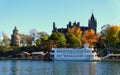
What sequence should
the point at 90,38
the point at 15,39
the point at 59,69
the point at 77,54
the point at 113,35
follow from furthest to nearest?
the point at 15,39 → the point at 90,38 → the point at 113,35 → the point at 77,54 → the point at 59,69

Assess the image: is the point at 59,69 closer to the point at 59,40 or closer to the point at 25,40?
the point at 59,40

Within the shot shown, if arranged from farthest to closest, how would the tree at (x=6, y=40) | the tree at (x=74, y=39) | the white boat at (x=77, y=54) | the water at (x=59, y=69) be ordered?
the tree at (x=6, y=40) < the tree at (x=74, y=39) < the white boat at (x=77, y=54) < the water at (x=59, y=69)

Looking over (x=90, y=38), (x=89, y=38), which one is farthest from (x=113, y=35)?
(x=89, y=38)

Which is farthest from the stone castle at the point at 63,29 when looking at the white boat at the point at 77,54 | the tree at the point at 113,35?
the white boat at the point at 77,54

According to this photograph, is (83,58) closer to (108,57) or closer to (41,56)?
(108,57)

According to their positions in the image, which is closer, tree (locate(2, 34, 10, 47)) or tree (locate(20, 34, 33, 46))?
tree (locate(2, 34, 10, 47))

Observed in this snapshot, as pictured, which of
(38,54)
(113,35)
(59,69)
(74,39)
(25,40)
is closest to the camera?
(59,69)

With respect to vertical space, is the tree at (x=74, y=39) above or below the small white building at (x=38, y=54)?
above

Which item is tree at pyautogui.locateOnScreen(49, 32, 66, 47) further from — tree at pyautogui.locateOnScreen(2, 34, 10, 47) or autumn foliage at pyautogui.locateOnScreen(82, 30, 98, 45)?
tree at pyautogui.locateOnScreen(2, 34, 10, 47)

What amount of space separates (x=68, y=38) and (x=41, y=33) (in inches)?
1113

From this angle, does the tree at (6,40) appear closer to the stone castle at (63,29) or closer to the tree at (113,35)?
the stone castle at (63,29)

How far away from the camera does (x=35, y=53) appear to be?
14788 cm

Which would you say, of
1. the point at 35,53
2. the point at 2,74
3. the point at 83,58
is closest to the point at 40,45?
the point at 35,53

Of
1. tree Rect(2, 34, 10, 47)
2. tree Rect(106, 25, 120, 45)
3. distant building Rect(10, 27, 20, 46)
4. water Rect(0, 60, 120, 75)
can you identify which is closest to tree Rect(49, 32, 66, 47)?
tree Rect(106, 25, 120, 45)
